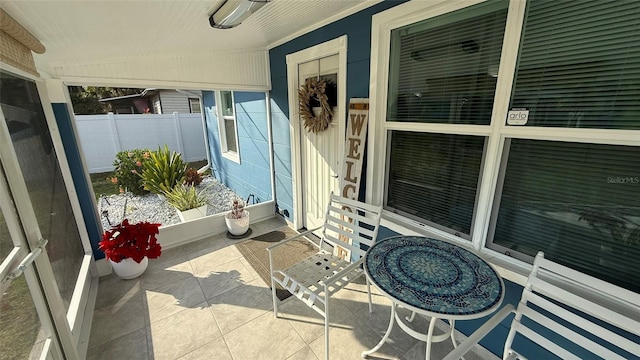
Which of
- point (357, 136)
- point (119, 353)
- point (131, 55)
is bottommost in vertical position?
point (119, 353)

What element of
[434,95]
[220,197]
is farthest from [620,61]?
[220,197]

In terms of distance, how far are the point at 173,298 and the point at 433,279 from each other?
2.16 metres

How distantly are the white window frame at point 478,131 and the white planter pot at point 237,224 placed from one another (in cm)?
177

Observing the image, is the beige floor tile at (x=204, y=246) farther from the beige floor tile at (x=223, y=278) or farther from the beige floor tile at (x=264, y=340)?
the beige floor tile at (x=264, y=340)

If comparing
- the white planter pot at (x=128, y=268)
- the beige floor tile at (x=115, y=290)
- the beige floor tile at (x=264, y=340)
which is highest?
the white planter pot at (x=128, y=268)

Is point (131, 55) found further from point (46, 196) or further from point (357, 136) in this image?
point (357, 136)

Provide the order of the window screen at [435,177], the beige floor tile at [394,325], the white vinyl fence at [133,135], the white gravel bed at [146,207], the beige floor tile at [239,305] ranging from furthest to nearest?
the white vinyl fence at [133,135]
the white gravel bed at [146,207]
the beige floor tile at [239,305]
the beige floor tile at [394,325]
the window screen at [435,177]

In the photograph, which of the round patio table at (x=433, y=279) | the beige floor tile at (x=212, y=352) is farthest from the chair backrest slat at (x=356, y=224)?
the beige floor tile at (x=212, y=352)

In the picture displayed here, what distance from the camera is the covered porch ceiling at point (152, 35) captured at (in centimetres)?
140

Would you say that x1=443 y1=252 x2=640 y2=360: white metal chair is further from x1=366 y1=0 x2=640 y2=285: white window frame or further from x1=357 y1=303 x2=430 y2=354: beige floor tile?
x1=357 y1=303 x2=430 y2=354: beige floor tile

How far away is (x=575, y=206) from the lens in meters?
1.29

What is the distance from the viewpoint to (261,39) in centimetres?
279

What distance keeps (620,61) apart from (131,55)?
11.3 ft

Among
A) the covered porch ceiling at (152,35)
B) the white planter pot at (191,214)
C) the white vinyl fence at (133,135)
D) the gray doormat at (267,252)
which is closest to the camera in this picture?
the covered porch ceiling at (152,35)
